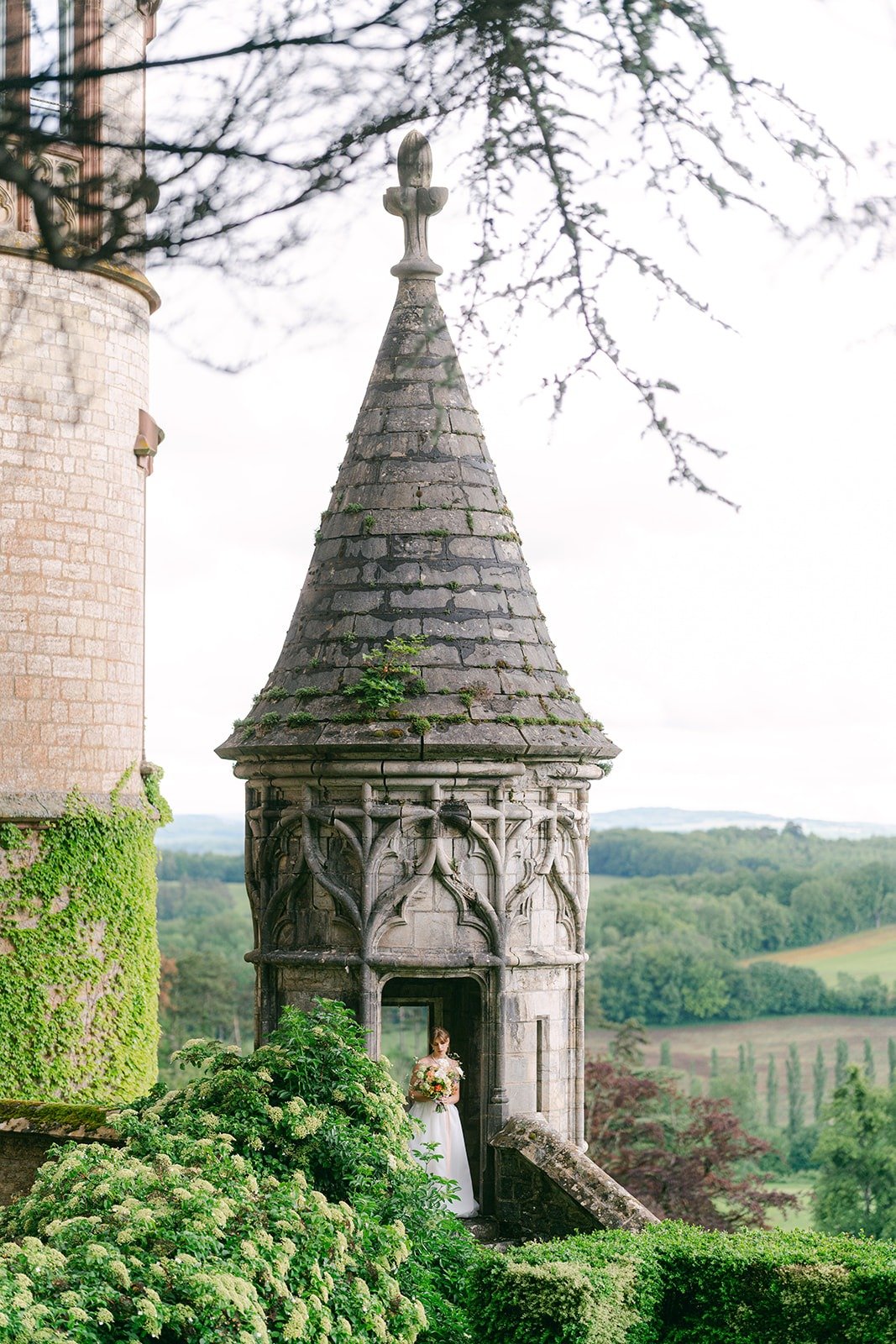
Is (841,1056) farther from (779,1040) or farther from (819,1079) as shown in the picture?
(779,1040)

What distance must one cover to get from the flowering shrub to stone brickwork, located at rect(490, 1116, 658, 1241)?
0.94m

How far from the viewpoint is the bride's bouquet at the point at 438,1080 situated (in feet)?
32.1

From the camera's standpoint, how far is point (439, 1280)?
26.8 feet

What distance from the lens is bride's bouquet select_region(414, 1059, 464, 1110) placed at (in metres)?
9.77

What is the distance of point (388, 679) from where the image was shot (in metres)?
9.91

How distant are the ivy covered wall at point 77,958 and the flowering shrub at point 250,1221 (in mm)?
5939

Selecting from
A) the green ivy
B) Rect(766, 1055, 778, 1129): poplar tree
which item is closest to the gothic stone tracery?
the green ivy

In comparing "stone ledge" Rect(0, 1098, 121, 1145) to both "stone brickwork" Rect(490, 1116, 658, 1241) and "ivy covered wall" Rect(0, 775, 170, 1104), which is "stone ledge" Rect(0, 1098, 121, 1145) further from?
"ivy covered wall" Rect(0, 775, 170, 1104)

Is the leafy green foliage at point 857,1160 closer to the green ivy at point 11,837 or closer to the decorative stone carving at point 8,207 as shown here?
the green ivy at point 11,837

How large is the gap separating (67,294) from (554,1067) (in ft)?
28.6

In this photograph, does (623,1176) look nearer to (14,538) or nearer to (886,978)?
(14,538)

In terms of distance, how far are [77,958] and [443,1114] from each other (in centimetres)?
599

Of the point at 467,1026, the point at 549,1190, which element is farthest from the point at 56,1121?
the point at 549,1190

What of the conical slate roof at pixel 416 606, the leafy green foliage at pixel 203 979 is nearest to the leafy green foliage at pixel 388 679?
the conical slate roof at pixel 416 606
